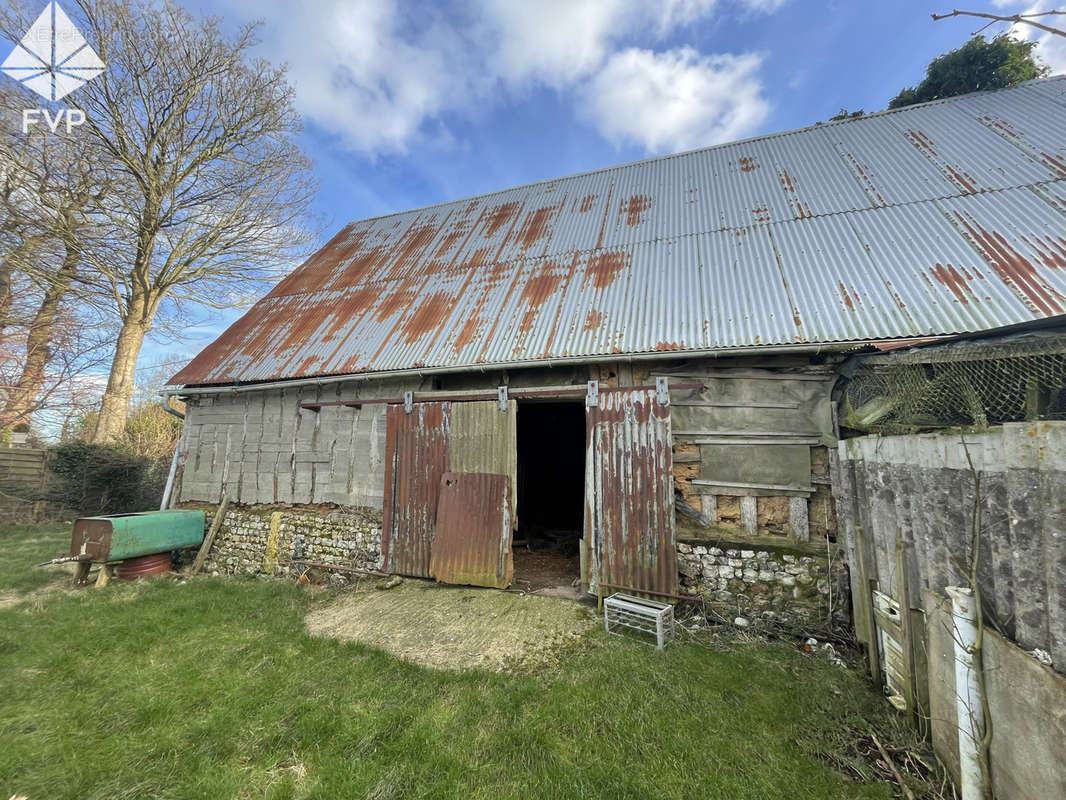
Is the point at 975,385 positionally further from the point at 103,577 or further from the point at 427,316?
the point at 103,577

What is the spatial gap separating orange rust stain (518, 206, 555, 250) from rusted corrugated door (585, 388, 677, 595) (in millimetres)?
4516

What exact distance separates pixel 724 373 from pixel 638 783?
13.4 ft

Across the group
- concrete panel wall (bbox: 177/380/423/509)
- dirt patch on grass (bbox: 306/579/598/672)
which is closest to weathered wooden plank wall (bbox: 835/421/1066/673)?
dirt patch on grass (bbox: 306/579/598/672)

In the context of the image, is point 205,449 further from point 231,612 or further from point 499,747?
point 499,747

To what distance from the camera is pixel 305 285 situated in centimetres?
1001

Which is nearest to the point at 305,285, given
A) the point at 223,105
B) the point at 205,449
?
the point at 205,449

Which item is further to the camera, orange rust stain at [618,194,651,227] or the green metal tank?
orange rust stain at [618,194,651,227]

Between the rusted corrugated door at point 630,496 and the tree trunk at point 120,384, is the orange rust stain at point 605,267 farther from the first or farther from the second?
the tree trunk at point 120,384

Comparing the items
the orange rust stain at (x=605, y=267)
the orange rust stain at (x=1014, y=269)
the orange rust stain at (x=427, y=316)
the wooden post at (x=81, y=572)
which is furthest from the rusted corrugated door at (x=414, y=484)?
the orange rust stain at (x=1014, y=269)

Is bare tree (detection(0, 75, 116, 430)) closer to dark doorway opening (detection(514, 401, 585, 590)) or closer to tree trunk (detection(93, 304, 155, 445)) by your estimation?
tree trunk (detection(93, 304, 155, 445))

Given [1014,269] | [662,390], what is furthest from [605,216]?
[1014,269]

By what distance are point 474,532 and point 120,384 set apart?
13.6 meters

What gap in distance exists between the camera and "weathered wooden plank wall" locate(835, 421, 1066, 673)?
1846mm

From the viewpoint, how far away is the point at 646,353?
5.23m
